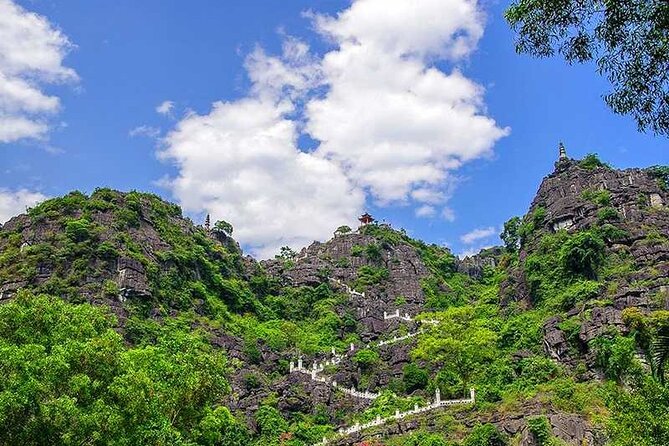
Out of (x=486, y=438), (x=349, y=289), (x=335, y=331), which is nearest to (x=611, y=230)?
(x=335, y=331)

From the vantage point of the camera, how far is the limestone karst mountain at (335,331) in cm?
1667

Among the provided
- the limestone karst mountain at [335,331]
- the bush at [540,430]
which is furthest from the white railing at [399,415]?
the bush at [540,430]

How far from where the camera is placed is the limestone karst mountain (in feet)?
54.7

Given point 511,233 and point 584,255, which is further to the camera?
point 511,233

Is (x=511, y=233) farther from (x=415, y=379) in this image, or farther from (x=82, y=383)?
(x=82, y=383)

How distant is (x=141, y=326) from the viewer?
47.9 m

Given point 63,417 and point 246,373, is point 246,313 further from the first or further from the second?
point 63,417

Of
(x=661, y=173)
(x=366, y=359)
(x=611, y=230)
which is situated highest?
(x=661, y=173)

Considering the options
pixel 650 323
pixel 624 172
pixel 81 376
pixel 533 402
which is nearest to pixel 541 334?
pixel 650 323

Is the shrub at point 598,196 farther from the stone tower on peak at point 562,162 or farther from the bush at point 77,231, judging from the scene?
the bush at point 77,231

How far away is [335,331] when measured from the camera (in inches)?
2422

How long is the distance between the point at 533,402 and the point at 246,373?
21.7 meters

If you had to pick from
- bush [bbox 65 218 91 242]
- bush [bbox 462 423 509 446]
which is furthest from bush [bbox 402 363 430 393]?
bush [bbox 65 218 91 242]

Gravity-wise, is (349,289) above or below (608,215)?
above
